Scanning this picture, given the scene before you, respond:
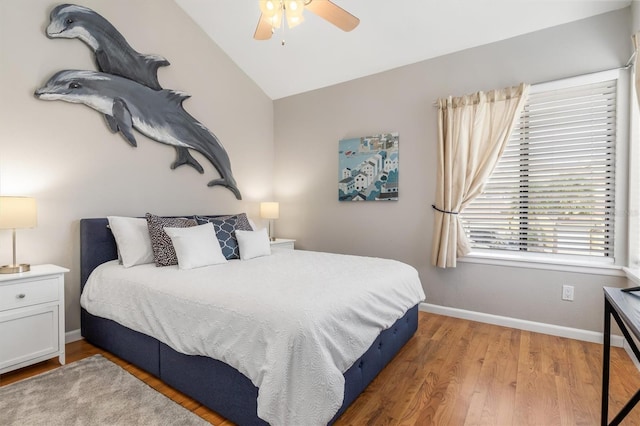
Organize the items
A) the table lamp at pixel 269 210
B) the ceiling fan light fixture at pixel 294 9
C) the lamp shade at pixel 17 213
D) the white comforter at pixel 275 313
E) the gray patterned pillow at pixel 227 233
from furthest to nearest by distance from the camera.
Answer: the table lamp at pixel 269 210, the gray patterned pillow at pixel 227 233, the lamp shade at pixel 17 213, the ceiling fan light fixture at pixel 294 9, the white comforter at pixel 275 313

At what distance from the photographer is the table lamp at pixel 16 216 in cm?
205

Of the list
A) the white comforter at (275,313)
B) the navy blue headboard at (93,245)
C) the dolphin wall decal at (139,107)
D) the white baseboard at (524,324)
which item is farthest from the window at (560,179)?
the navy blue headboard at (93,245)

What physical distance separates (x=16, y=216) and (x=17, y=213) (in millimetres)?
20

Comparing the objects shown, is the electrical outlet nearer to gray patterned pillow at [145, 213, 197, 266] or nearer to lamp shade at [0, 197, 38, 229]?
gray patterned pillow at [145, 213, 197, 266]

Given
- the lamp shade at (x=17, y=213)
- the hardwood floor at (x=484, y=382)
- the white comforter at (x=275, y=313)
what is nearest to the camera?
the white comforter at (x=275, y=313)

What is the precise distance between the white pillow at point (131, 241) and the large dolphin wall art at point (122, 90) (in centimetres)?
84

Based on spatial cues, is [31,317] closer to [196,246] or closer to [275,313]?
[196,246]

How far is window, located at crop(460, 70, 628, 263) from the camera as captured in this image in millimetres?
2609

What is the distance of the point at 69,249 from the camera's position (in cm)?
264

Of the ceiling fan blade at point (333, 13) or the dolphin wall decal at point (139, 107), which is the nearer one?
the ceiling fan blade at point (333, 13)

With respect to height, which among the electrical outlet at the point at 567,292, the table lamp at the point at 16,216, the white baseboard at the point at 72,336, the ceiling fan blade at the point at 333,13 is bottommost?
the white baseboard at the point at 72,336

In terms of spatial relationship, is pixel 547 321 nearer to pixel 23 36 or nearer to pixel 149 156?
pixel 149 156

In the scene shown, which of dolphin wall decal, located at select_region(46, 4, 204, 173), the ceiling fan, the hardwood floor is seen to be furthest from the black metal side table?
dolphin wall decal, located at select_region(46, 4, 204, 173)

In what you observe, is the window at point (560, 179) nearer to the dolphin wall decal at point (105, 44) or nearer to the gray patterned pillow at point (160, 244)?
the gray patterned pillow at point (160, 244)
